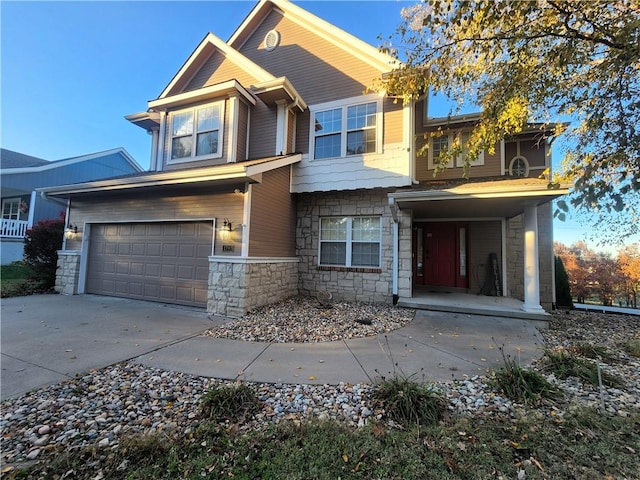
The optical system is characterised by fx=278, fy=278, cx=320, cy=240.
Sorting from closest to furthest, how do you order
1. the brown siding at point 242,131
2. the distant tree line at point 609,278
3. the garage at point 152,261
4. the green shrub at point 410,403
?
1. the green shrub at point 410,403
2. the garage at point 152,261
3. the brown siding at point 242,131
4. the distant tree line at point 609,278

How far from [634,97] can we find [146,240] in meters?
10.9

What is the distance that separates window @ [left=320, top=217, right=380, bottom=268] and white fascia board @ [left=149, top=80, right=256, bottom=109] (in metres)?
4.43

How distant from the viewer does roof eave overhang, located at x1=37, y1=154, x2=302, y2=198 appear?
6152 millimetres

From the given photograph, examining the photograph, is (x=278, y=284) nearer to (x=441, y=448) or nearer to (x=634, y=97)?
(x=441, y=448)

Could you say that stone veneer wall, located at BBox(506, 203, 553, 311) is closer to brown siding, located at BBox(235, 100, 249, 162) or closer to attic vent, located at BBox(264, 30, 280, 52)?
brown siding, located at BBox(235, 100, 249, 162)

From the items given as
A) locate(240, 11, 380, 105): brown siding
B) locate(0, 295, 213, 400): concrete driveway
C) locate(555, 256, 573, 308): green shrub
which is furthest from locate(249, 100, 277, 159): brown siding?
locate(555, 256, 573, 308): green shrub

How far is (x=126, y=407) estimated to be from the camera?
2760 mm

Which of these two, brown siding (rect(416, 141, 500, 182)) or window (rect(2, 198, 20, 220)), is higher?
brown siding (rect(416, 141, 500, 182))

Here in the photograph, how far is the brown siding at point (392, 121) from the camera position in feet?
25.3

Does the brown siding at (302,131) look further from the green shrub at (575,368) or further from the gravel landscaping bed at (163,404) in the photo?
the green shrub at (575,368)

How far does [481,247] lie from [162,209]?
393 inches

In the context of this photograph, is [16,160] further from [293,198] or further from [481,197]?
[481,197]

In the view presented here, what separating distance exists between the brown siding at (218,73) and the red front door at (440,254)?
7.73 m

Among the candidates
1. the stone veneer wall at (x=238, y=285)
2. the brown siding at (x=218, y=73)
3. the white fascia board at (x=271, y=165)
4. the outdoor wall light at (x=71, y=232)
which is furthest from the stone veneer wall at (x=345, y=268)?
the outdoor wall light at (x=71, y=232)
